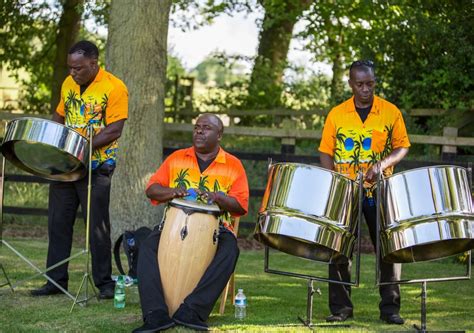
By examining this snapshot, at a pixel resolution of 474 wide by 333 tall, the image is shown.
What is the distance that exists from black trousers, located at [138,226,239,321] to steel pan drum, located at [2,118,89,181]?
607 mm

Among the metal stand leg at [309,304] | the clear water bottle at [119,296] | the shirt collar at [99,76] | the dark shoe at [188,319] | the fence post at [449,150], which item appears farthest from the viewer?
the fence post at [449,150]

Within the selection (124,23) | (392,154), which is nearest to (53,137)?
(392,154)

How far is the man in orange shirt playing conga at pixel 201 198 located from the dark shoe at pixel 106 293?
0.69m

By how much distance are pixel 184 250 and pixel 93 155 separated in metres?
0.90

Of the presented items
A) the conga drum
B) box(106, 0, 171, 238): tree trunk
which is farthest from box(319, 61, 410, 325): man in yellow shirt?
box(106, 0, 171, 238): tree trunk

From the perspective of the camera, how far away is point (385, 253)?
4.82 m

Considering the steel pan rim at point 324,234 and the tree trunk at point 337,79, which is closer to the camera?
the steel pan rim at point 324,234

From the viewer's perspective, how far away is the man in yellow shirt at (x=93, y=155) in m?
5.48

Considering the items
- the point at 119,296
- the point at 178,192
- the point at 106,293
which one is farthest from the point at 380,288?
the point at 106,293

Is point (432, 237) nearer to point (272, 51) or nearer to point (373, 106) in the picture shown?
point (373, 106)

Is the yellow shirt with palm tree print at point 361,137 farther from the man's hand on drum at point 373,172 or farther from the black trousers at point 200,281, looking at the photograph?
the black trousers at point 200,281

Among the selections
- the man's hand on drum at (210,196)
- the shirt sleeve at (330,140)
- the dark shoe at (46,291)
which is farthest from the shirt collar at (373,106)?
the dark shoe at (46,291)

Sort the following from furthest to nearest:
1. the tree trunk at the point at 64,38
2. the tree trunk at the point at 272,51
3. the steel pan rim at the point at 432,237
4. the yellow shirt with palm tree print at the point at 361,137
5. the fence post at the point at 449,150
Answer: the tree trunk at the point at 272,51 < the tree trunk at the point at 64,38 < the fence post at the point at 449,150 < the yellow shirt with palm tree print at the point at 361,137 < the steel pan rim at the point at 432,237

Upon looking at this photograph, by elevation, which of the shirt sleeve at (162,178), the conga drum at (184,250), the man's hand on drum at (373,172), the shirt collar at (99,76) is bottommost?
the conga drum at (184,250)
